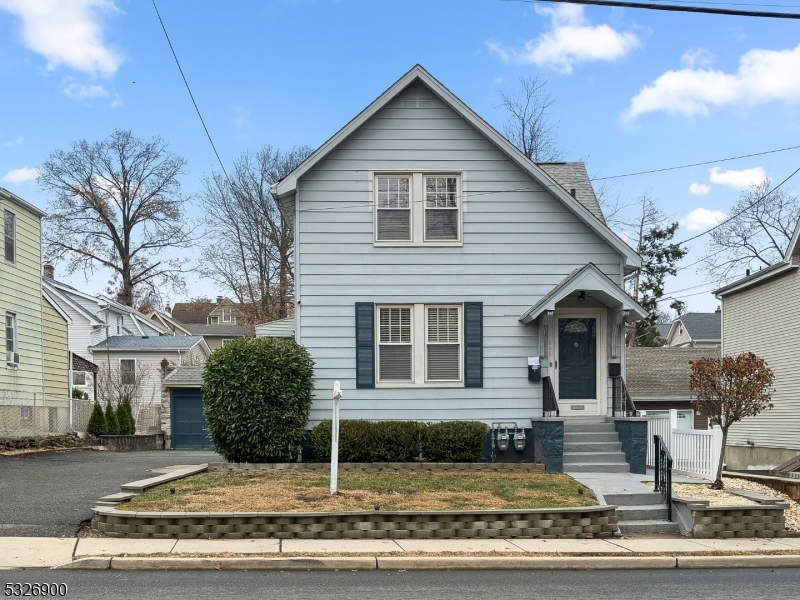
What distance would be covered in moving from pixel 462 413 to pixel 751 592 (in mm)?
8542

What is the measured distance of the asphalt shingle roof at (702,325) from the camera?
1939 inches

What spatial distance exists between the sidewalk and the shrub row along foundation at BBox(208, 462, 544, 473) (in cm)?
468

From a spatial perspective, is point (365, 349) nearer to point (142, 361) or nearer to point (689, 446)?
point (689, 446)

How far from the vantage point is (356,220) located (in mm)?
17094

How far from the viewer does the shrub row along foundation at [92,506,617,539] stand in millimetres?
10836

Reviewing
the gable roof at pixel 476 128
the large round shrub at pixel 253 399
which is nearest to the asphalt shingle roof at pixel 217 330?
the gable roof at pixel 476 128

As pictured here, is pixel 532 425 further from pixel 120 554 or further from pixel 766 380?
pixel 120 554

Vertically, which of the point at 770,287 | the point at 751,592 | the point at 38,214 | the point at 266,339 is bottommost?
the point at 751,592

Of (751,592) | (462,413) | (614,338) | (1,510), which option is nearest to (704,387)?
(614,338)

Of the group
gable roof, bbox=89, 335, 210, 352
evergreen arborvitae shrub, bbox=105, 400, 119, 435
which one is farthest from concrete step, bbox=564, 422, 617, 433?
gable roof, bbox=89, 335, 210, 352

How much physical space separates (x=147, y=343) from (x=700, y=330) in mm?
30711

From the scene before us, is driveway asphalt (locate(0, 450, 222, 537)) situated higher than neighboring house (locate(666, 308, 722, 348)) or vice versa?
neighboring house (locate(666, 308, 722, 348))

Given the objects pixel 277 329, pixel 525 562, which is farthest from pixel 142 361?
pixel 525 562

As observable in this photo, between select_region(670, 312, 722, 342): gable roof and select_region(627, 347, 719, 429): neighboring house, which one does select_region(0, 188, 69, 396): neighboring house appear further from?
select_region(670, 312, 722, 342): gable roof
